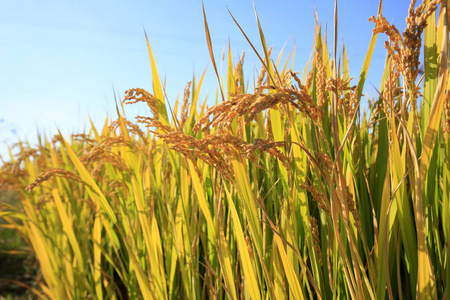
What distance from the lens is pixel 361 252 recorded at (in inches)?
39.3

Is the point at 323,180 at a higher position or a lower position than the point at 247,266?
higher

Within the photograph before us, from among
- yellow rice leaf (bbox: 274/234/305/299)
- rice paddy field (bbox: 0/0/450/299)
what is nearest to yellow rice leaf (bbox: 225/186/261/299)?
rice paddy field (bbox: 0/0/450/299)

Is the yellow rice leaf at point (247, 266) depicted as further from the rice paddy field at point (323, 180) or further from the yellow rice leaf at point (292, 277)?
the yellow rice leaf at point (292, 277)

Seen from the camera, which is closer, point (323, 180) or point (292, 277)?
point (292, 277)

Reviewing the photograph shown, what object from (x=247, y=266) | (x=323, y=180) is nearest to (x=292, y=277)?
(x=247, y=266)

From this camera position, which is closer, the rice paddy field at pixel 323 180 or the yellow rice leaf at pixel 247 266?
the rice paddy field at pixel 323 180

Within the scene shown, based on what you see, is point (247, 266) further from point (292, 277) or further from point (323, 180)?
point (323, 180)

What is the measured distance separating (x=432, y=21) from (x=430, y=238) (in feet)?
1.90

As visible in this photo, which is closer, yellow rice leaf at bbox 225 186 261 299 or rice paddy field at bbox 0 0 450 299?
rice paddy field at bbox 0 0 450 299

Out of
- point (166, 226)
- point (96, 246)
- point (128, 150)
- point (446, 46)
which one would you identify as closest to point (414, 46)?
point (446, 46)

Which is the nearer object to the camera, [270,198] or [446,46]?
[446,46]

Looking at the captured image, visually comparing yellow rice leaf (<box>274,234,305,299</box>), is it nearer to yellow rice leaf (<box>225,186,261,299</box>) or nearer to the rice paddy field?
the rice paddy field

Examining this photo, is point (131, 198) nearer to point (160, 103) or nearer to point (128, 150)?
point (128, 150)

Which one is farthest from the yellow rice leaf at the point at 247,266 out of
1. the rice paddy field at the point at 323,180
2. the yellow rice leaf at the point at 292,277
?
the yellow rice leaf at the point at 292,277
